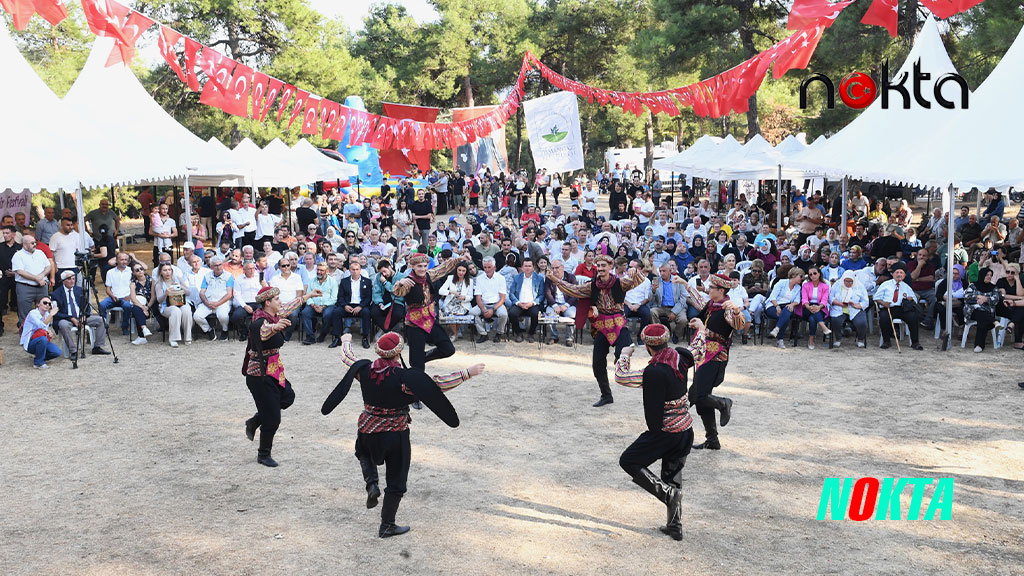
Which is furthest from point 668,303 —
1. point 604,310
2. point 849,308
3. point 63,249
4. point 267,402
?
point 63,249

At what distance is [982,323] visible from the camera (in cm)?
1129

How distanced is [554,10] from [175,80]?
18.0m

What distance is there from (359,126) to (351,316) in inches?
173

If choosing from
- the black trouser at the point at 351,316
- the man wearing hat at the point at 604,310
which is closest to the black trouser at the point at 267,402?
the man wearing hat at the point at 604,310

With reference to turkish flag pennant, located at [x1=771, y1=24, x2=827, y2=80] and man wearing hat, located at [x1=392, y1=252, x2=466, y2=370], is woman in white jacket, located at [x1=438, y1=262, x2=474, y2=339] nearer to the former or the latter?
man wearing hat, located at [x1=392, y1=252, x2=466, y2=370]

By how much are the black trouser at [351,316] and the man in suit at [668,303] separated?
13.2 ft

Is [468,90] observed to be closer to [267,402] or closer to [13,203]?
[13,203]

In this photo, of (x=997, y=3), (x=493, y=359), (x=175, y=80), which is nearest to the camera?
(x=493, y=359)

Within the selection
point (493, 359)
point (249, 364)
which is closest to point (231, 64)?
point (493, 359)

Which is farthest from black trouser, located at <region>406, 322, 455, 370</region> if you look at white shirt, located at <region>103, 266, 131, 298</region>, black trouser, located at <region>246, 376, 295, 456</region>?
white shirt, located at <region>103, 266, 131, 298</region>

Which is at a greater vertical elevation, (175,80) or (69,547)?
(175,80)

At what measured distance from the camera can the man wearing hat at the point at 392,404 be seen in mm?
5754

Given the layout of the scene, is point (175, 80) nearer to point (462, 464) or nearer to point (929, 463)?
point (462, 464)

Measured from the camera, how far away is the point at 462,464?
7449 millimetres
